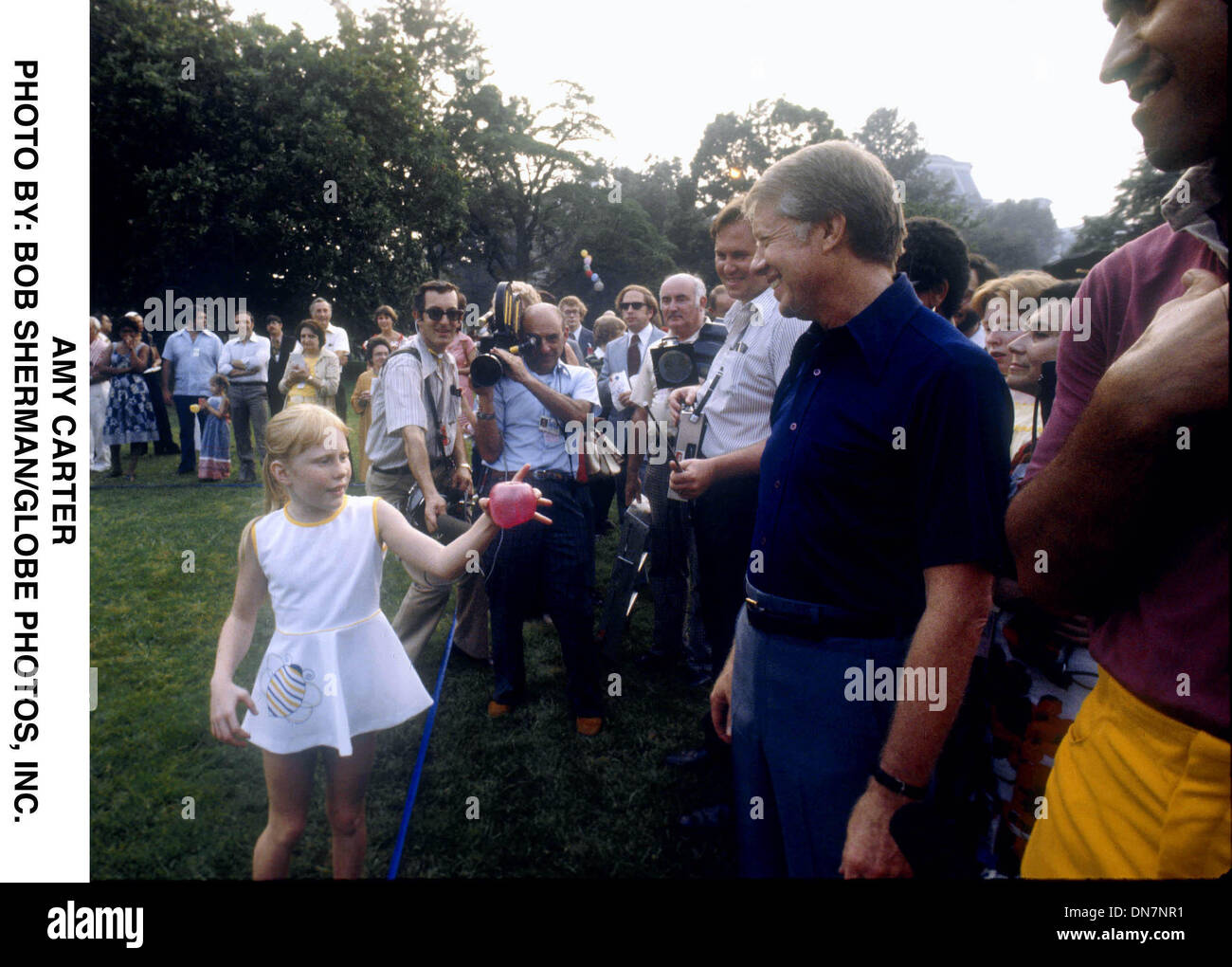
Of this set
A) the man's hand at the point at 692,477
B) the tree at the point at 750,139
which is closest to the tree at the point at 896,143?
the tree at the point at 750,139

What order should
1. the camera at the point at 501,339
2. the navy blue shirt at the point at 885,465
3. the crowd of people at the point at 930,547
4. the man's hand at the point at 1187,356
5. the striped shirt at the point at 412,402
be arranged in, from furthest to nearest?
the striped shirt at the point at 412,402 < the camera at the point at 501,339 < the navy blue shirt at the point at 885,465 < the crowd of people at the point at 930,547 < the man's hand at the point at 1187,356

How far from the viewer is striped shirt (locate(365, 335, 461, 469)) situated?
366 cm

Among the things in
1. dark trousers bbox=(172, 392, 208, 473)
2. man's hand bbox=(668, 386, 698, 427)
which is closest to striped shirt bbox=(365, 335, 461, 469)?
man's hand bbox=(668, 386, 698, 427)

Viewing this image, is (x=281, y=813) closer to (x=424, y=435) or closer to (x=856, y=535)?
(x=856, y=535)

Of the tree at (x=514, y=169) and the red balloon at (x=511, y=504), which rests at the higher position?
the tree at (x=514, y=169)

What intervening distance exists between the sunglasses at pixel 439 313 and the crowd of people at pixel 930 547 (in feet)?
5.18

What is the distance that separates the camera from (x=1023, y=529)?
0.92m

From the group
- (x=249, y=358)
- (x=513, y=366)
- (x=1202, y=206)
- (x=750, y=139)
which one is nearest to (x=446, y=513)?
(x=513, y=366)

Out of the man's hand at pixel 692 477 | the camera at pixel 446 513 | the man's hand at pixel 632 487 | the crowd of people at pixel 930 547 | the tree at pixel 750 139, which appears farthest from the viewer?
the tree at pixel 750 139

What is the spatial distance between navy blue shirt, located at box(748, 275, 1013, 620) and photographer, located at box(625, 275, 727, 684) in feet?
6.36

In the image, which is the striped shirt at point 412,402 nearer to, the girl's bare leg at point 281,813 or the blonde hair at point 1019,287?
the girl's bare leg at point 281,813

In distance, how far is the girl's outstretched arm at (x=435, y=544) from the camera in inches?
69.3

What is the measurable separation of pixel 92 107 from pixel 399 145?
7660mm

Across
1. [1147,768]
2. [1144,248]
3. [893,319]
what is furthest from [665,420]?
[1147,768]
